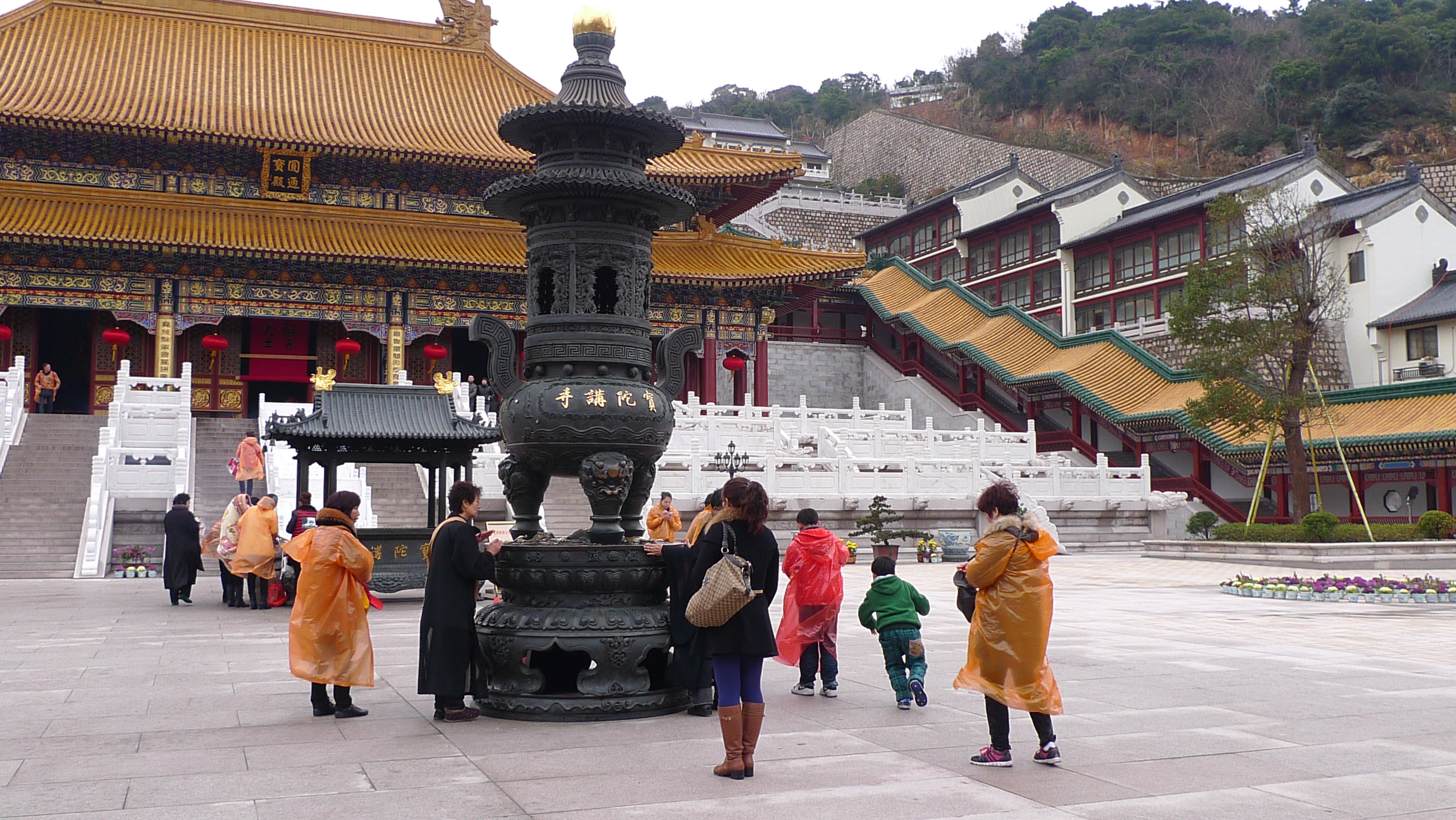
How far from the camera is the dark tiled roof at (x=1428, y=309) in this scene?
99.5 ft

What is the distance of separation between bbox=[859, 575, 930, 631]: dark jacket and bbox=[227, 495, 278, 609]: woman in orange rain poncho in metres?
7.97

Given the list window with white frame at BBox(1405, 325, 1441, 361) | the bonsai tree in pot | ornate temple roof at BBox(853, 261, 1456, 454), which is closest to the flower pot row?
the bonsai tree in pot

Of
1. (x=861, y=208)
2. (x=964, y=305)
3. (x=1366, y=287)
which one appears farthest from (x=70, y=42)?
Result: (x=861, y=208)

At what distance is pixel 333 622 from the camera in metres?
6.46

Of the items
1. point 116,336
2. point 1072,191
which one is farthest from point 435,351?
point 1072,191

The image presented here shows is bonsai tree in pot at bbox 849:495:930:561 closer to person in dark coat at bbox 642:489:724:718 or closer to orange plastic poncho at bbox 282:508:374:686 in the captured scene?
person in dark coat at bbox 642:489:724:718

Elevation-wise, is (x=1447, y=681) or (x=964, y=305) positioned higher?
(x=964, y=305)

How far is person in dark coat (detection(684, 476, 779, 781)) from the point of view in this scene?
197 inches

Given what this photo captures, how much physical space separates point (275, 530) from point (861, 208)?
161 ft

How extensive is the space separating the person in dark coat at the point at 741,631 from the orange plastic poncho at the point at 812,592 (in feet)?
5.07

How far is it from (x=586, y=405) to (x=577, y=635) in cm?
127

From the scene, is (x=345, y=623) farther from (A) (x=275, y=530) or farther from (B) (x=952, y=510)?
(B) (x=952, y=510)

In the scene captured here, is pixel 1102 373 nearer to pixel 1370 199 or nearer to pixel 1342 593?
pixel 1370 199

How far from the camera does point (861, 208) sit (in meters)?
59.2
